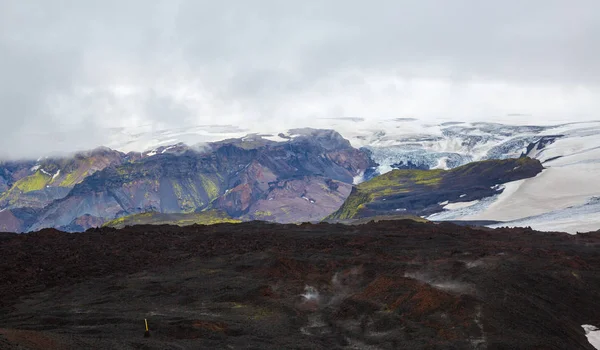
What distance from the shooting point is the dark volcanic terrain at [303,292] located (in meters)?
52.2

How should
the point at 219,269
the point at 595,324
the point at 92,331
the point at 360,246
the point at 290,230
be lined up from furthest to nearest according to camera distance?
1. the point at 290,230
2. the point at 360,246
3. the point at 219,269
4. the point at 595,324
5. the point at 92,331

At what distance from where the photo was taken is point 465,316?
56.4 m

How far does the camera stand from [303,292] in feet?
221

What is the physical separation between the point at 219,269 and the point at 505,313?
31.6 meters

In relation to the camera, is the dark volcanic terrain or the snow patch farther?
the snow patch

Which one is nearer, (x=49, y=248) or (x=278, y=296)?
(x=278, y=296)

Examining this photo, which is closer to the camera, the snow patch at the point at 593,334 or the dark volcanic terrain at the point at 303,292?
the dark volcanic terrain at the point at 303,292

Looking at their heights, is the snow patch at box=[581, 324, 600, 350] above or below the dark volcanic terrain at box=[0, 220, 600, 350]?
below

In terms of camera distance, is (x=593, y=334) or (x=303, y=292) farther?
(x=303, y=292)

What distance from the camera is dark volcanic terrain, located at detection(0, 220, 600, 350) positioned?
171 feet

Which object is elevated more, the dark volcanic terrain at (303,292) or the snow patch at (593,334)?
the dark volcanic terrain at (303,292)

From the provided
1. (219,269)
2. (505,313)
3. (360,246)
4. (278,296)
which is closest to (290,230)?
(360,246)

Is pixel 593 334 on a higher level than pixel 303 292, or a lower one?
lower

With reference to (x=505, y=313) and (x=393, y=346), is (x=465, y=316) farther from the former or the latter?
(x=393, y=346)
